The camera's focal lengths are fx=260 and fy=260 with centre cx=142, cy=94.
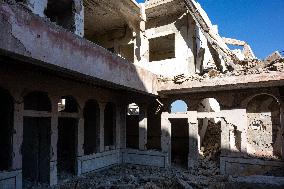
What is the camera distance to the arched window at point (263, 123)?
14844 millimetres

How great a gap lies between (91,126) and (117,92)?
2133 mm

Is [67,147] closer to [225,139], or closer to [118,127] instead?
[118,127]


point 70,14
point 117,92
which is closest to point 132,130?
point 117,92

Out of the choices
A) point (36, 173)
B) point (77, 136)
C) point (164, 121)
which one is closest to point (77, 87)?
point (77, 136)

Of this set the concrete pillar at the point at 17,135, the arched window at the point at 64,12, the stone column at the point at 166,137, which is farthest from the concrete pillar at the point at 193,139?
the concrete pillar at the point at 17,135

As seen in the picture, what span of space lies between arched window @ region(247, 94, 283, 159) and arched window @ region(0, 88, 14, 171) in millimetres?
12137

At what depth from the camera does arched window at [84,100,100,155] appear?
11461 mm

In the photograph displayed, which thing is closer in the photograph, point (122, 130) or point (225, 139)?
point (225, 139)

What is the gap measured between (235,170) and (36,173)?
740 centimetres

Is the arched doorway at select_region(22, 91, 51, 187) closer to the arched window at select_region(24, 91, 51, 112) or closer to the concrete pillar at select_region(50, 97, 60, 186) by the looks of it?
the arched window at select_region(24, 91, 51, 112)

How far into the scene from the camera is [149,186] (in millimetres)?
7977

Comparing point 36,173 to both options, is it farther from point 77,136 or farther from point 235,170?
point 235,170

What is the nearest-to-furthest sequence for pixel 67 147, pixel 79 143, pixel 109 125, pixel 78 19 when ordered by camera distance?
1. pixel 79 143
2. pixel 78 19
3. pixel 67 147
4. pixel 109 125

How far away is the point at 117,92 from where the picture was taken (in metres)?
12.8
